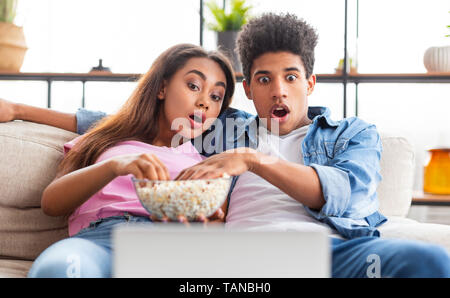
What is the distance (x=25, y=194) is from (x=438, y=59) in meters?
2.08

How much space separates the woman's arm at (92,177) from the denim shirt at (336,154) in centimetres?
41

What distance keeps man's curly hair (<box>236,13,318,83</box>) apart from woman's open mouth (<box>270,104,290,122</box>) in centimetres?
17

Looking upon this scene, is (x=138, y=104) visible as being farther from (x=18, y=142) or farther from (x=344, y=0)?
(x=344, y=0)

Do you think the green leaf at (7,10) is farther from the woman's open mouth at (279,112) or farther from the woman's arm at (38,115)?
the woman's open mouth at (279,112)

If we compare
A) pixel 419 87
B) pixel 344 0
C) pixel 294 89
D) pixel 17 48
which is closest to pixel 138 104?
pixel 294 89

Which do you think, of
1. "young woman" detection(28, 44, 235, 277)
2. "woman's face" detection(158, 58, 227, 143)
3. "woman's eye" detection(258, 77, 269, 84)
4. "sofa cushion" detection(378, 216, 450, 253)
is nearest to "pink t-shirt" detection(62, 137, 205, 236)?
"young woman" detection(28, 44, 235, 277)

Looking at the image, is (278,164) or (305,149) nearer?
(278,164)

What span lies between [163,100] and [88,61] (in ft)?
5.14

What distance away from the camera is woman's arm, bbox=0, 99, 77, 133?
5.35 feet

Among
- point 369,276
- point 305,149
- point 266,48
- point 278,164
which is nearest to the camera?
point 369,276

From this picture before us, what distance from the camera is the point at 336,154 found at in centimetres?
146

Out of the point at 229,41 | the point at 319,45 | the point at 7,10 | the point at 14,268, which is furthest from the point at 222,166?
the point at 7,10

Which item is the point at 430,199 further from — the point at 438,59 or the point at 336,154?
the point at 336,154

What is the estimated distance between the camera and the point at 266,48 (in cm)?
161
